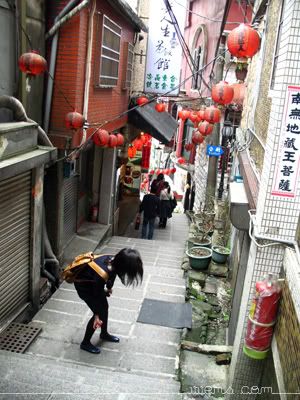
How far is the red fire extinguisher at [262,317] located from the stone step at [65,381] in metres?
1.42

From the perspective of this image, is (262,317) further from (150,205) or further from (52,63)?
(150,205)

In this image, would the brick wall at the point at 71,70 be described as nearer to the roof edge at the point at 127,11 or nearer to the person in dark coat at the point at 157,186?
the roof edge at the point at 127,11

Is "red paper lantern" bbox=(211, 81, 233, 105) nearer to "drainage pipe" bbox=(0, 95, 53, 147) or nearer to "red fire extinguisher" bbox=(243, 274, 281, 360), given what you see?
"drainage pipe" bbox=(0, 95, 53, 147)

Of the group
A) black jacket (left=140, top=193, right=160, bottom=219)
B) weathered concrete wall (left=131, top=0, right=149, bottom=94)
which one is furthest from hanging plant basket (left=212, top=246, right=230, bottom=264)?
weathered concrete wall (left=131, top=0, right=149, bottom=94)

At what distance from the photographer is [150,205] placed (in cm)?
1547

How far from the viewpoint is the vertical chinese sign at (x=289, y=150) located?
4.91 metres

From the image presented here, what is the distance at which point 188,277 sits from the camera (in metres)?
11.3

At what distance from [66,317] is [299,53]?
22.4 ft

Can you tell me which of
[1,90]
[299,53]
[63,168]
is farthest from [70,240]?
[299,53]

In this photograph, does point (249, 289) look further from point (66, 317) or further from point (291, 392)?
point (66, 317)

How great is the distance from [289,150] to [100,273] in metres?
3.50

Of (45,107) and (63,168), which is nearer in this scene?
(45,107)

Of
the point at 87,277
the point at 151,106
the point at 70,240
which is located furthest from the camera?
the point at 151,106

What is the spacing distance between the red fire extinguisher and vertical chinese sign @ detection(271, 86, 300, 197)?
122 cm
